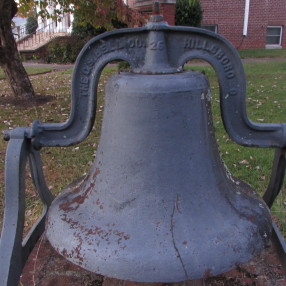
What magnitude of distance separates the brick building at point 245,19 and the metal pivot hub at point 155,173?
48.6ft

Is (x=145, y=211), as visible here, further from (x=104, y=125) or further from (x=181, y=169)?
(x=104, y=125)

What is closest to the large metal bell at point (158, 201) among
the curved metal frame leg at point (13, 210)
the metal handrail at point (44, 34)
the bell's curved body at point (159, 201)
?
the bell's curved body at point (159, 201)

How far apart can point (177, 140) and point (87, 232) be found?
47 centimetres

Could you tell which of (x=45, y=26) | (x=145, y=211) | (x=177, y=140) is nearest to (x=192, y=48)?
(x=177, y=140)

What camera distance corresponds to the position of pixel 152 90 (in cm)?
147

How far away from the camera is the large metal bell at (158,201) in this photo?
1.37 metres

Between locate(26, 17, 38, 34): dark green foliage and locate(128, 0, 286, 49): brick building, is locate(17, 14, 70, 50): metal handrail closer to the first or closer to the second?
locate(26, 17, 38, 34): dark green foliage

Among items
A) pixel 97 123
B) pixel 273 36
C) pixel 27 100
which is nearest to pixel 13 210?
pixel 97 123

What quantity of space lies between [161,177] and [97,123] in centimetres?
422

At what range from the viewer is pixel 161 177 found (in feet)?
4.98

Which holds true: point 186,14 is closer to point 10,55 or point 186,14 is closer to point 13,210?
point 10,55

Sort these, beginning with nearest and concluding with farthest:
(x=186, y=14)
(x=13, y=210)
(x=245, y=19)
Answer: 1. (x=13, y=210)
2. (x=186, y=14)
3. (x=245, y=19)

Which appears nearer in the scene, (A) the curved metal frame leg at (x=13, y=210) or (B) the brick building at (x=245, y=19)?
(A) the curved metal frame leg at (x=13, y=210)

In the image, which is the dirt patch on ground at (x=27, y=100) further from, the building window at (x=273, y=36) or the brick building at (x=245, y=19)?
the building window at (x=273, y=36)
